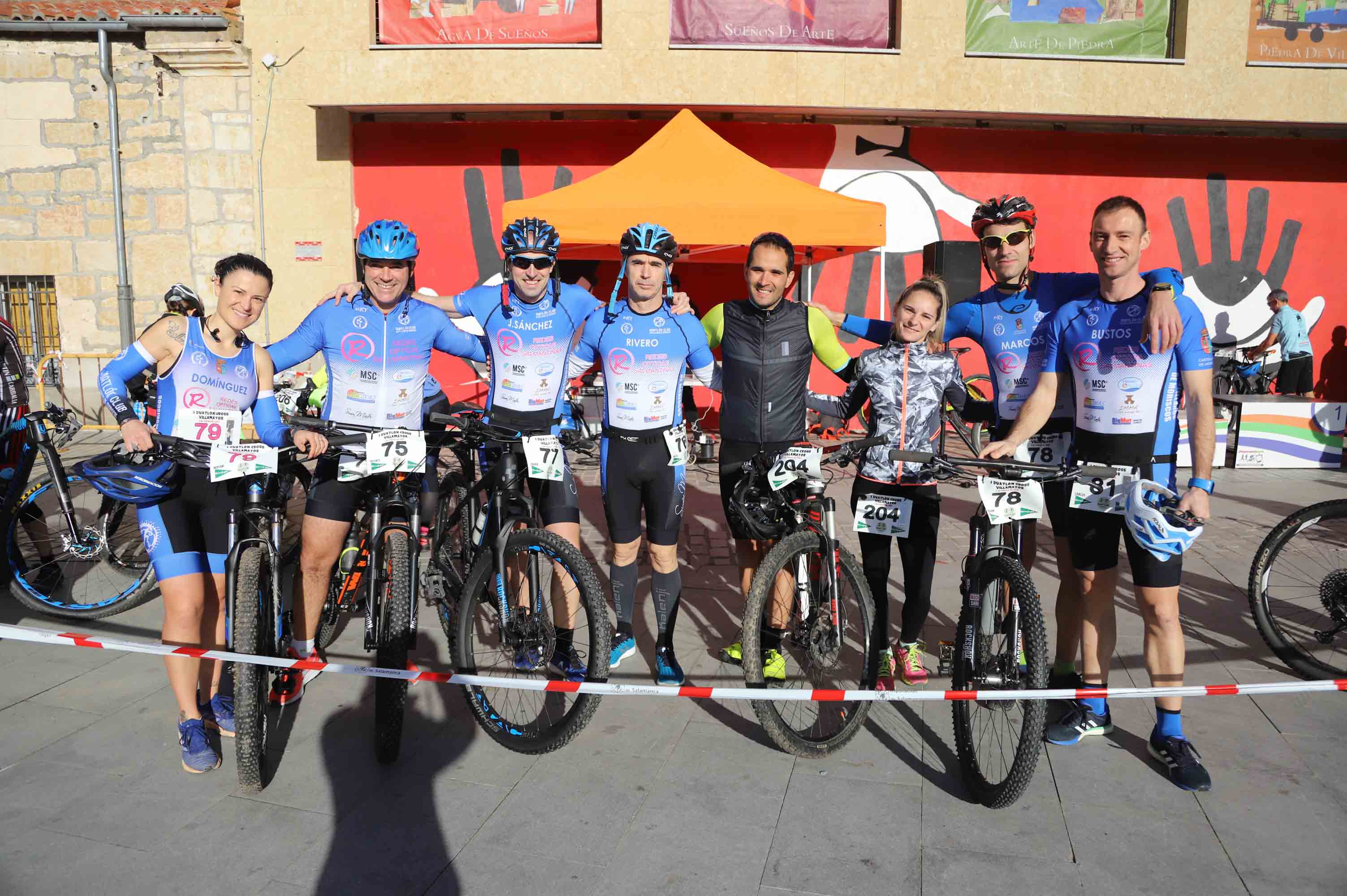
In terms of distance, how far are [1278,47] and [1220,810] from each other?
42.2 feet

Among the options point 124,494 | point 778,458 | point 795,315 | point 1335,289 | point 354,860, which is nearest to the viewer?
point 354,860

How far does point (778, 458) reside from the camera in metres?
3.72

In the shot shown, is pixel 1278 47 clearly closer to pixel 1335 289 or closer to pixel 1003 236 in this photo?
pixel 1335 289

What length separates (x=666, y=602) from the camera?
13.5 ft

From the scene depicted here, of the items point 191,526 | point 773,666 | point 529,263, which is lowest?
point 773,666

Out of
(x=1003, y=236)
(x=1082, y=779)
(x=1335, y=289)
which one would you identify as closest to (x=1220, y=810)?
(x=1082, y=779)

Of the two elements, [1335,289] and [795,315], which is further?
[1335,289]

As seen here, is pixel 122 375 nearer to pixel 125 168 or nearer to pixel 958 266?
pixel 958 266

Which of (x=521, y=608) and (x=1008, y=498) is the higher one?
(x=1008, y=498)

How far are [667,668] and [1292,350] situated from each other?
41.6 ft

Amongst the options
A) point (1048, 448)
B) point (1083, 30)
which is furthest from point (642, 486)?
point (1083, 30)

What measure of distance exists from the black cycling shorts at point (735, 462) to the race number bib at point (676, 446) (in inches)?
8.3

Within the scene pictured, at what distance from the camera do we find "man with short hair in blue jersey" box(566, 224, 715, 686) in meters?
3.99

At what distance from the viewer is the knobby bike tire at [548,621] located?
3.41 metres
